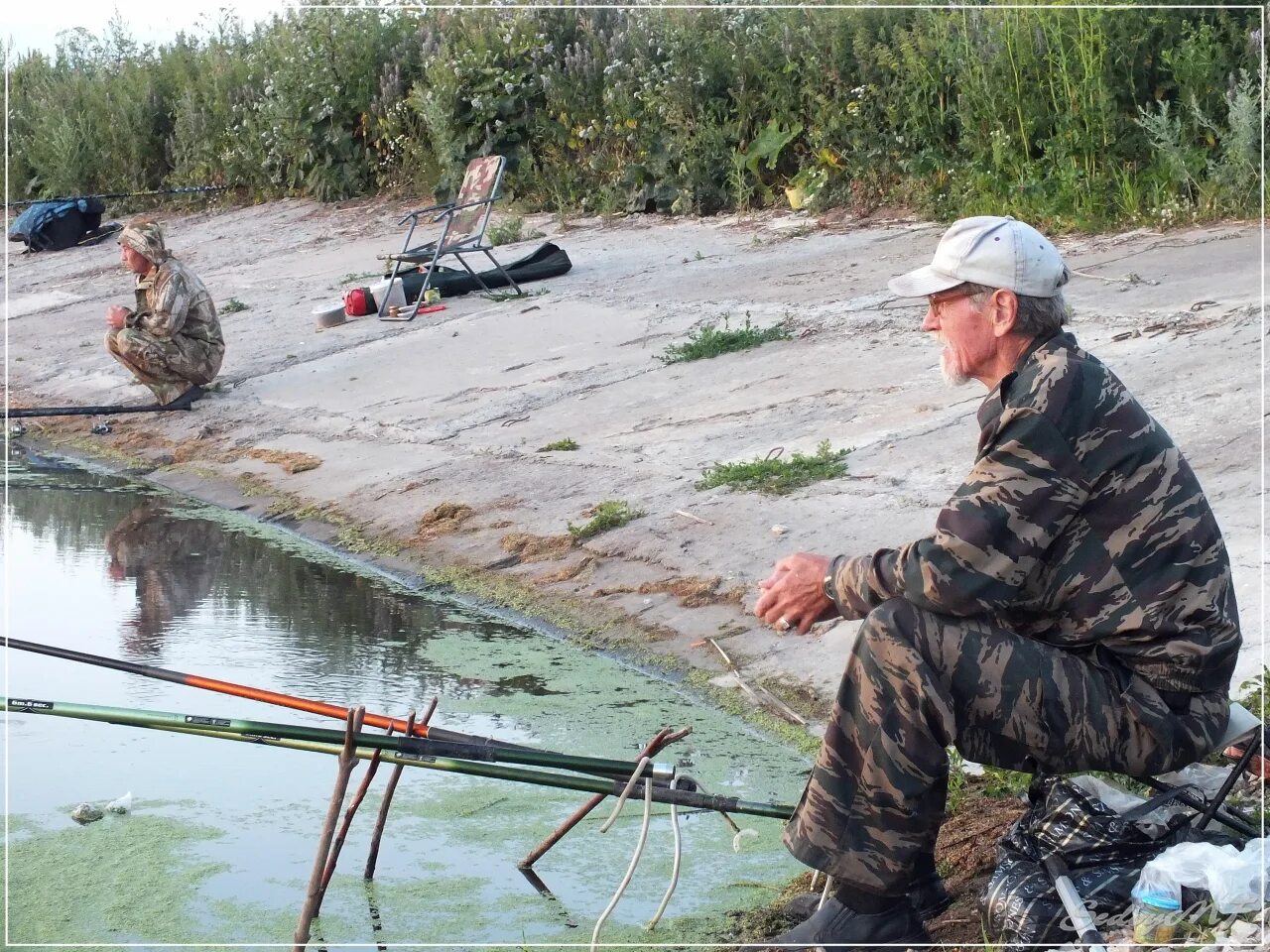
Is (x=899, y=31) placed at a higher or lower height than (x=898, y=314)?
higher

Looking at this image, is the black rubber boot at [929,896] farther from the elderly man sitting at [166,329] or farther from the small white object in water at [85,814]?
the elderly man sitting at [166,329]

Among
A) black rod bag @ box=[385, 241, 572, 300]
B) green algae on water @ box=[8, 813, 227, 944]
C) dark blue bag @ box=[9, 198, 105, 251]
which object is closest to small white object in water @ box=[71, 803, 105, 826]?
green algae on water @ box=[8, 813, 227, 944]

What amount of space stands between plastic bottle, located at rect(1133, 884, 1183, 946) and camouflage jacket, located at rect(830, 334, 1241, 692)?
383mm

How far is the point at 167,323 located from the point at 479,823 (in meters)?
6.34

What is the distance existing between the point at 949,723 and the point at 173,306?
7908 mm

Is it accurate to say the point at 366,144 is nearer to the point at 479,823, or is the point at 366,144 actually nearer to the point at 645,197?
the point at 645,197

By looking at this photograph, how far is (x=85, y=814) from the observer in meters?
4.52

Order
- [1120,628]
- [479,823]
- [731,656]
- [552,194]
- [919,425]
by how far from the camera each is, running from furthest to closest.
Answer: [552,194], [919,425], [731,656], [479,823], [1120,628]

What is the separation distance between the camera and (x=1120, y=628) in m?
3.00

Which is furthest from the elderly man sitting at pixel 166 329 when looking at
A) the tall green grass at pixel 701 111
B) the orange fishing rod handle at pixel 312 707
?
the orange fishing rod handle at pixel 312 707

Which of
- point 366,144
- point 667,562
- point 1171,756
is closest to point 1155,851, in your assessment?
point 1171,756

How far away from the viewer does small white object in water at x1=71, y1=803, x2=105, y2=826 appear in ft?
14.8

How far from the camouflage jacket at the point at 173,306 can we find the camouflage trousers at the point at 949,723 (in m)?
7.73

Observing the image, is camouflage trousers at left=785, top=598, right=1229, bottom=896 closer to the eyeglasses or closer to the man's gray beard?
the man's gray beard
